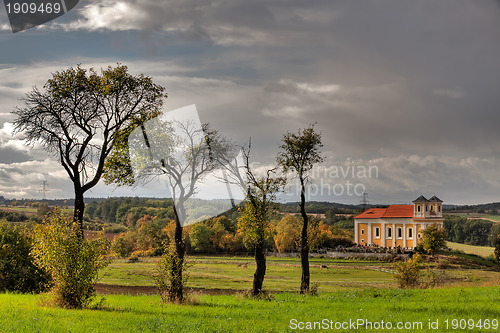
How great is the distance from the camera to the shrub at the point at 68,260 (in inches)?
550

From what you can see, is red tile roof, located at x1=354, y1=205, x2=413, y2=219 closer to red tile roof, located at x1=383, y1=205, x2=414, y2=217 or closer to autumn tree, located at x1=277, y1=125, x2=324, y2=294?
red tile roof, located at x1=383, y1=205, x2=414, y2=217

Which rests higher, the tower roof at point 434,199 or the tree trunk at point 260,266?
the tower roof at point 434,199

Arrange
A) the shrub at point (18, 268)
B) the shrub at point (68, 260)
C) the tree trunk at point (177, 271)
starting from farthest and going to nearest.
A: the shrub at point (18, 268)
the tree trunk at point (177, 271)
the shrub at point (68, 260)

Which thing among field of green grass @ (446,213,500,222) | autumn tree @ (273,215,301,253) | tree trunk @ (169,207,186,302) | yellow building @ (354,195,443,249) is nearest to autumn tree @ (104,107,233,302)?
tree trunk @ (169,207,186,302)

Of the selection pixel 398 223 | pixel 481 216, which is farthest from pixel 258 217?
pixel 481 216

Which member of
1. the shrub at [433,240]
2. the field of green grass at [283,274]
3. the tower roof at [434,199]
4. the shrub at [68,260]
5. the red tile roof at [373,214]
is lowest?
the field of green grass at [283,274]

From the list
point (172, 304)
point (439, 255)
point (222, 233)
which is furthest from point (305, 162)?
point (439, 255)

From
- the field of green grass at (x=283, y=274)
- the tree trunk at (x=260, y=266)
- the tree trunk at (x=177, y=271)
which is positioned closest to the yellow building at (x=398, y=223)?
Result: the field of green grass at (x=283, y=274)

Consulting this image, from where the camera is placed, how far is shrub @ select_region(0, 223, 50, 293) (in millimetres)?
20594

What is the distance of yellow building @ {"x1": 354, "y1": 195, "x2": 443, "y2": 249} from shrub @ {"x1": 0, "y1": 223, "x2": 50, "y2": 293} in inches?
2799

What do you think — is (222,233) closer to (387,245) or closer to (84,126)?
(387,245)

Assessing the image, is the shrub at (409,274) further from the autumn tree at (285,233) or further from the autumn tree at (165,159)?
the autumn tree at (285,233)

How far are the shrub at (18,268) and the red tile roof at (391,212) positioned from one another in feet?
239

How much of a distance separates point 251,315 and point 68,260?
5760 millimetres
